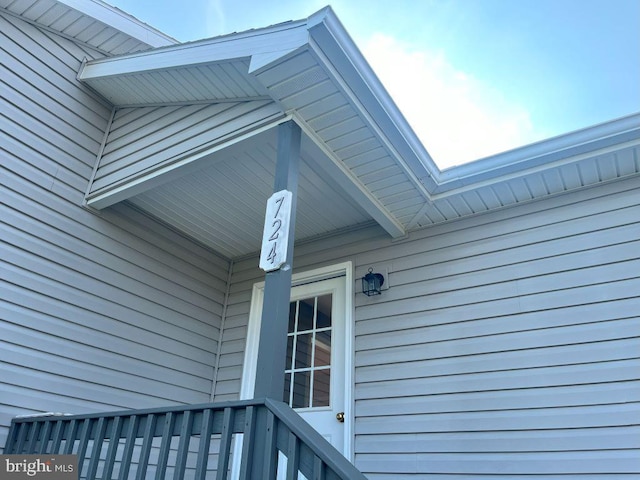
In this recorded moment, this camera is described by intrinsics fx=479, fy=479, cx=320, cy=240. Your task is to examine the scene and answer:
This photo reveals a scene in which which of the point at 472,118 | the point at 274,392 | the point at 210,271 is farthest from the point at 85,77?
the point at 472,118

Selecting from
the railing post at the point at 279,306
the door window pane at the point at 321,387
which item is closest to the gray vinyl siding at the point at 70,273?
the door window pane at the point at 321,387

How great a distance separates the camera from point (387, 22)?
5.07 m

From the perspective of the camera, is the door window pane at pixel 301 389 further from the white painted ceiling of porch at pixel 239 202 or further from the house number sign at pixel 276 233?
the house number sign at pixel 276 233

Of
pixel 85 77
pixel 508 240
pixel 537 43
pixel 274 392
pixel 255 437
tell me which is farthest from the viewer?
pixel 537 43

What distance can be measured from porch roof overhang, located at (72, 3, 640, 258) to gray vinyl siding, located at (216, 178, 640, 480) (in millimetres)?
222

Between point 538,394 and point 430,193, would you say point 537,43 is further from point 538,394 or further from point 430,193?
point 538,394

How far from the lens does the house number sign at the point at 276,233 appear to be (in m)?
2.20

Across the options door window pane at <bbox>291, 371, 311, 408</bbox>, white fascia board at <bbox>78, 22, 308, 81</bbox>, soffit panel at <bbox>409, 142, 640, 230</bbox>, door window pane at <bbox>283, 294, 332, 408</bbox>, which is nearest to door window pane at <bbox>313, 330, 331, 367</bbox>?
door window pane at <bbox>283, 294, 332, 408</bbox>

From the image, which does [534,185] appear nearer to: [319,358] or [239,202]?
[319,358]

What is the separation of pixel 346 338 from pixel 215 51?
2093 mm

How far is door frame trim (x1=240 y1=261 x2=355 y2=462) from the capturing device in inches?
127

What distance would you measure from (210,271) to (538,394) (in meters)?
2.72

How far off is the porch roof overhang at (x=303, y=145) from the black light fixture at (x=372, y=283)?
1.10 feet

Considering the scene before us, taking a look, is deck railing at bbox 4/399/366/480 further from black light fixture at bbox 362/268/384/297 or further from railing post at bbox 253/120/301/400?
black light fixture at bbox 362/268/384/297
